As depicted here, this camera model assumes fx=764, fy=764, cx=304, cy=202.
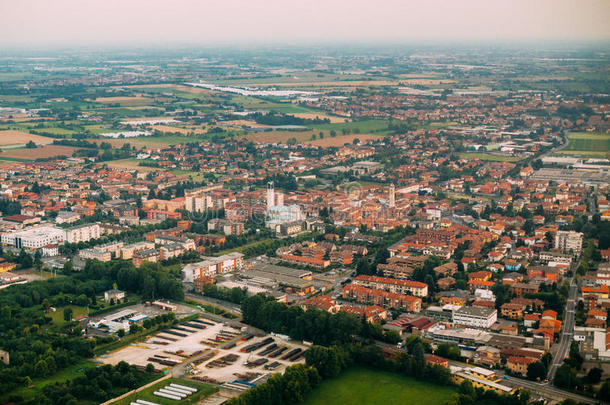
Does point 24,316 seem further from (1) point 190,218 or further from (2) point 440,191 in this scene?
(2) point 440,191

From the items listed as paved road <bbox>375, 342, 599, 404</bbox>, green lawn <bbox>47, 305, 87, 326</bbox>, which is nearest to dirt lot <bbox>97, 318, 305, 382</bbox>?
green lawn <bbox>47, 305, 87, 326</bbox>

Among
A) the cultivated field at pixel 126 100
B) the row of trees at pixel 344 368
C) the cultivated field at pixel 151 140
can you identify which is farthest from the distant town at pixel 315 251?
the cultivated field at pixel 126 100

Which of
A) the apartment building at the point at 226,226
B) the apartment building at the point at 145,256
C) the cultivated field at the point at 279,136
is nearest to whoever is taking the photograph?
the apartment building at the point at 145,256

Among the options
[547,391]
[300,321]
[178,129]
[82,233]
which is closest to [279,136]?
[178,129]

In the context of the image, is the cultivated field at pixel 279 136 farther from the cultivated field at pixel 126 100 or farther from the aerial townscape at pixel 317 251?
the cultivated field at pixel 126 100

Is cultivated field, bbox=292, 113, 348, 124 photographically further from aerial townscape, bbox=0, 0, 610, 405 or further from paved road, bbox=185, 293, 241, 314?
paved road, bbox=185, 293, 241, 314

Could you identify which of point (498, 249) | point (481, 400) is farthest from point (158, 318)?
point (498, 249)
